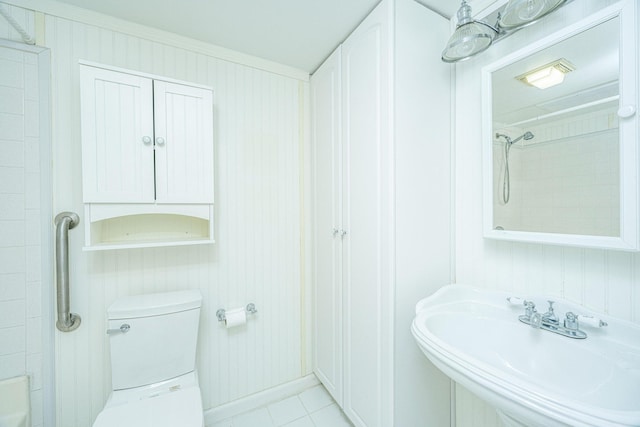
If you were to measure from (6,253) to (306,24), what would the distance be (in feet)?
6.17

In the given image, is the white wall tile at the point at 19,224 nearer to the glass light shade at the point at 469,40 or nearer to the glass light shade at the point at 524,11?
the glass light shade at the point at 469,40

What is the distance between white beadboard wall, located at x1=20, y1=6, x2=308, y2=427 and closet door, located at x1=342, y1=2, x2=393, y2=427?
533 mm

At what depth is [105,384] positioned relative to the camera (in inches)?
50.5

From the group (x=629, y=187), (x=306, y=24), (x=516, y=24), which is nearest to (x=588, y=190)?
(x=629, y=187)

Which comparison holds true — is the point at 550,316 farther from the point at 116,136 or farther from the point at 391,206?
the point at 116,136

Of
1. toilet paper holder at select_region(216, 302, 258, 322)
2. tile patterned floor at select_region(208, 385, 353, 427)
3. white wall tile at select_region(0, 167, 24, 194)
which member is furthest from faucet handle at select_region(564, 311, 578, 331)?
white wall tile at select_region(0, 167, 24, 194)

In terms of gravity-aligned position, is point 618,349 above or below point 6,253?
below

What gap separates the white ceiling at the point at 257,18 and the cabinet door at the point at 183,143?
1.29 feet

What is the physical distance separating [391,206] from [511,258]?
599 mm

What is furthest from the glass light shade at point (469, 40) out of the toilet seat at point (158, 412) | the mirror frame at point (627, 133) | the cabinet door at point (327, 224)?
the toilet seat at point (158, 412)

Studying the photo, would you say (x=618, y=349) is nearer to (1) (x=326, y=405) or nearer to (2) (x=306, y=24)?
(1) (x=326, y=405)

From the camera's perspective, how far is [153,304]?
124cm

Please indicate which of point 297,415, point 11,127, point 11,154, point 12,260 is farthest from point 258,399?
point 11,127

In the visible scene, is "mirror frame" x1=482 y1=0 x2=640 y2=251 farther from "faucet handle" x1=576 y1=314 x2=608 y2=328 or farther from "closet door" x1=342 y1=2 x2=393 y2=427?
"closet door" x1=342 y1=2 x2=393 y2=427
